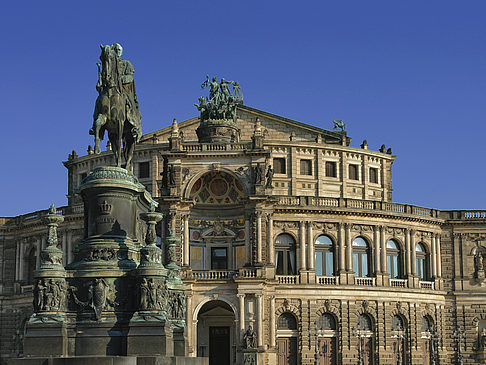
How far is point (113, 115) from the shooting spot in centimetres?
2384

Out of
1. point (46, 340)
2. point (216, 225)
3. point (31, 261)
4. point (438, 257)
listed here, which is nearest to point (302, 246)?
point (216, 225)

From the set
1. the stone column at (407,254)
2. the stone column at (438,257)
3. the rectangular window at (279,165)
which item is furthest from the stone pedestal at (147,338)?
the stone column at (438,257)

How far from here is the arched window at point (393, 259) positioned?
70438mm

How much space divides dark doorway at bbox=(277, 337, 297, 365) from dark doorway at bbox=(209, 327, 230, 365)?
430 cm

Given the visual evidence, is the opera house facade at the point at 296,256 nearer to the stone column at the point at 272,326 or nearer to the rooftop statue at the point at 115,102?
the stone column at the point at 272,326

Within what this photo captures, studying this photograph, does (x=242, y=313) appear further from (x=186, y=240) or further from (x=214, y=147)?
(x=214, y=147)

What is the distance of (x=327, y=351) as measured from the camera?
219ft

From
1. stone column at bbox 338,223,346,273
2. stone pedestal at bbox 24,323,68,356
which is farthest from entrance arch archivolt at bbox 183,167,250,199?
stone pedestal at bbox 24,323,68,356

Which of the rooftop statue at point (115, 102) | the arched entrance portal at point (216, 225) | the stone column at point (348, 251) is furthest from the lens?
the stone column at point (348, 251)

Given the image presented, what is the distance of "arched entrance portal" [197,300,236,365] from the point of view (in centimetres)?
6662

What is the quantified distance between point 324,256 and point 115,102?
46488mm

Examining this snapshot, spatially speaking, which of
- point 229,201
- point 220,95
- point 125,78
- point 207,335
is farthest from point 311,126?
point 125,78

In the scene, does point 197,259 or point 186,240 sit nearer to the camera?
point 186,240

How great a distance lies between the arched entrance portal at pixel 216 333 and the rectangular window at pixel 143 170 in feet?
52.5
